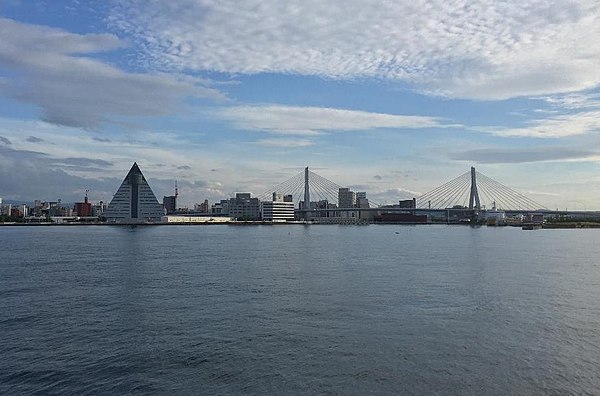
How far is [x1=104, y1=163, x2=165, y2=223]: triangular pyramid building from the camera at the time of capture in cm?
10894

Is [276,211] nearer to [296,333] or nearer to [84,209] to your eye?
[84,209]

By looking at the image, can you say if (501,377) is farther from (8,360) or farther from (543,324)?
(8,360)

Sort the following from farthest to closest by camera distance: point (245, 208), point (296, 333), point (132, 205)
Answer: point (245, 208)
point (132, 205)
point (296, 333)

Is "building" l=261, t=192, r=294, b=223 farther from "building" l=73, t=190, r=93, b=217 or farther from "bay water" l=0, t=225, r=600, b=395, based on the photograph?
"bay water" l=0, t=225, r=600, b=395

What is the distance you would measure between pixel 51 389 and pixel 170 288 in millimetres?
9848

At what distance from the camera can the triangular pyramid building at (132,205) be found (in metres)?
109

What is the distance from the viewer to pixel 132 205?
109375 millimetres

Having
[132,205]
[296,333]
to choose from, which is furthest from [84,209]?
[296,333]

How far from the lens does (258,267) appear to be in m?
25.3

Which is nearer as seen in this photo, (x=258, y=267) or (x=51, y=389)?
(x=51, y=389)

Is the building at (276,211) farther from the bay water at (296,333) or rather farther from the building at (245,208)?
the bay water at (296,333)

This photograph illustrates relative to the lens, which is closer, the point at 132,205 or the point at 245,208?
the point at 132,205

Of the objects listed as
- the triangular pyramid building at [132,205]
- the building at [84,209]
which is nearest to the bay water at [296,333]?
the triangular pyramid building at [132,205]

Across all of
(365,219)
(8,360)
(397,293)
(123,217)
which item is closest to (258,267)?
(397,293)
